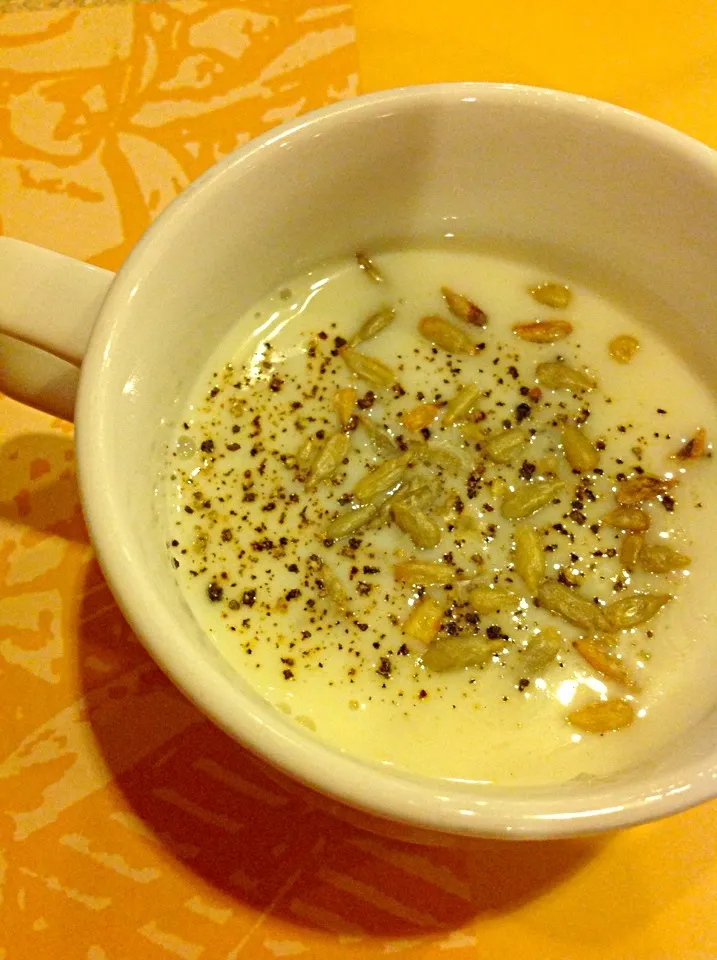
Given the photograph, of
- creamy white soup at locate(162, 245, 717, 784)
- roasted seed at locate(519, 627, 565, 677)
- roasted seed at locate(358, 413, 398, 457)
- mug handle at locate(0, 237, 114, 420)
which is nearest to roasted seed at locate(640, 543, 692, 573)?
creamy white soup at locate(162, 245, 717, 784)

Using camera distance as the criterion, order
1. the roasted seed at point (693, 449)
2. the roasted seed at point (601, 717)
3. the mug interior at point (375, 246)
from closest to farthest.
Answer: the mug interior at point (375, 246) → the roasted seed at point (601, 717) → the roasted seed at point (693, 449)

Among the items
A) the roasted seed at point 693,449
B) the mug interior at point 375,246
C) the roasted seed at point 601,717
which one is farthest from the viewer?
the roasted seed at point 693,449

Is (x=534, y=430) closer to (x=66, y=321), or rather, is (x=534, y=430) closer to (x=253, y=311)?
(x=253, y=311)

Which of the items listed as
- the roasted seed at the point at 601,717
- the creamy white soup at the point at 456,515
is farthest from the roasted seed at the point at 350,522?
the roasted seed at the point at 601,717

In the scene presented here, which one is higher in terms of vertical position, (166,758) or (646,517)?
(646,517)

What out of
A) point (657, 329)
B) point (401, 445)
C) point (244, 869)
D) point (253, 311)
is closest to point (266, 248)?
point (253, 311)

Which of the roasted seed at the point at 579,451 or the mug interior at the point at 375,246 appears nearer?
the mug interior at the point at 375,246

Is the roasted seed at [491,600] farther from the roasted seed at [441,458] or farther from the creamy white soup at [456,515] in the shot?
the roasted seed at [441,458]

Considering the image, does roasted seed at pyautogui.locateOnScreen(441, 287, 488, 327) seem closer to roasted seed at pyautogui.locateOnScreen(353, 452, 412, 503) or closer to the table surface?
roasted seed at pyautogui.locateOnScreen(353, 452, 412, 503)
